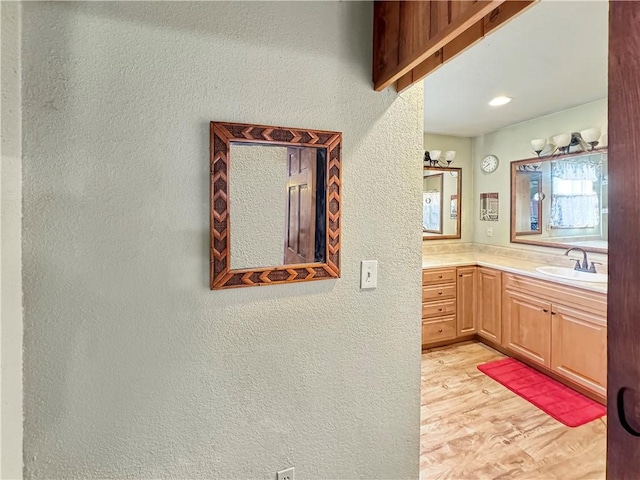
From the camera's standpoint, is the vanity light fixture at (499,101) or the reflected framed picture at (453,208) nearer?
the vanity light fixture at (499,101)

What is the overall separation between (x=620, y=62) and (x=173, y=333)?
1.30 metres

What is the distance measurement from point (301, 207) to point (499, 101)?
2.35 meters

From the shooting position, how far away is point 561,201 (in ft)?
9.95

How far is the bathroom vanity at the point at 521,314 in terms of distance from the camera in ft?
7.53

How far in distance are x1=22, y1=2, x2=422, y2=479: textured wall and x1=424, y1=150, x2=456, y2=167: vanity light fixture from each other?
2440 millimetres

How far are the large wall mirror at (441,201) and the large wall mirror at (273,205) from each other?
9.09 ft

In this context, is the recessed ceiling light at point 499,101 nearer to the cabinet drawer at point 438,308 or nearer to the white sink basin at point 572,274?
the white sink basin at point 572,274

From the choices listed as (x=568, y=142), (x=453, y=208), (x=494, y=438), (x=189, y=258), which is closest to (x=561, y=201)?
(x=568, y=142)

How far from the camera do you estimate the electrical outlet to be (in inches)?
48.6

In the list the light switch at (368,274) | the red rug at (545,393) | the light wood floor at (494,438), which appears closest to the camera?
the light switch at (368,274)

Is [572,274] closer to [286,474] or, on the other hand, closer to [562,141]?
[562,141]

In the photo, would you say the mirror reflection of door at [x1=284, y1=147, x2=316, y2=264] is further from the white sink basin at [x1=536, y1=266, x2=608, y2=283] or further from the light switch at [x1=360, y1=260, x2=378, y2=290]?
the white sink basin at [x1=536, y1=266, x2=608, y2=283]

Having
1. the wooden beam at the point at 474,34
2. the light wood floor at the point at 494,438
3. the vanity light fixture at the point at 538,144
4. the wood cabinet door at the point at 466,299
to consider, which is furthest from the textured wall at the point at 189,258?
the vanity light fixture at the point at 538,144

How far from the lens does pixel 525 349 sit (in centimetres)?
283
